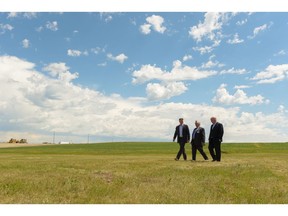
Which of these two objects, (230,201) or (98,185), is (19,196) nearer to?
(98,185)

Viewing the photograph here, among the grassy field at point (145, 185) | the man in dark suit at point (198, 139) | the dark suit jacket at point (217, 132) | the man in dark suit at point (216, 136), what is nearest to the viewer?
the grassy field at point (145, 185)

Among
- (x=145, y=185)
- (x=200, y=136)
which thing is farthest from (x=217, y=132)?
(x=145, y=185)

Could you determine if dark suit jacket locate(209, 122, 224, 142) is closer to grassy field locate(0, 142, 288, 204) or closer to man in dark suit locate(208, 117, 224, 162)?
man in dark suit locate(208, 117, 224, 162)

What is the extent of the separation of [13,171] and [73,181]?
455cm

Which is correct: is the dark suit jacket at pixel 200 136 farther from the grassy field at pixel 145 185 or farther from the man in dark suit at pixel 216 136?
the grassy field at pixel 145 185

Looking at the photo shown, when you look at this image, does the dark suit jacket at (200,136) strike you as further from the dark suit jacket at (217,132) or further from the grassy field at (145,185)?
the grassy field at (145,185)

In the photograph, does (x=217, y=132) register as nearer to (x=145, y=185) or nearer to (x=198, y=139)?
(x=198, y=139)

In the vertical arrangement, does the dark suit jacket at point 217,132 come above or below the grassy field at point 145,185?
above

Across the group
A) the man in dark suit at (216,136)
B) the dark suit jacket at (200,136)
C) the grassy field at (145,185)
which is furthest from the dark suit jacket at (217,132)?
the grassy field at (145,185)

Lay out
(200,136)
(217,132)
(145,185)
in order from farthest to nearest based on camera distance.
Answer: (200,136) → (217,132) → (145,185)

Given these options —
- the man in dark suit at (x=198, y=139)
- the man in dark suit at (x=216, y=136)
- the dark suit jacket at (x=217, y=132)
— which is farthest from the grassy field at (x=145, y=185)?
the man in dark suit at (x=198, y=139)

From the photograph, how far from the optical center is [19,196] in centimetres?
1355

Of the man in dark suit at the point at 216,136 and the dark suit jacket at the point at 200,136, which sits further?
the dark suit jacket at the point at 200,136

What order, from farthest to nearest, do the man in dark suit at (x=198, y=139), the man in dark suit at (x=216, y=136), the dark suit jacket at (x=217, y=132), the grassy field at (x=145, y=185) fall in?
the man in dark suit at (x=198, y=139) < the dark suit jacket at (x=217, y=132) < the man in dark suit at (x=216, y=136) < the grassy field at (x=145, y=185)
